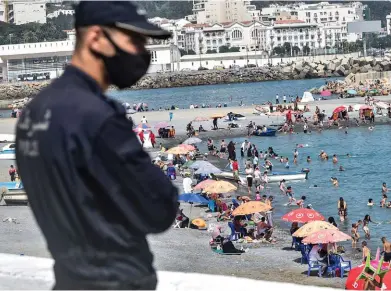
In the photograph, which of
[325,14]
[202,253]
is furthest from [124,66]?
[325,14]

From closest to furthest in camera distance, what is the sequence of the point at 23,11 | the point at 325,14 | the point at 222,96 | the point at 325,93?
the point at 325,93, the point at 222,96, the point at 23,11, the point at 325,14

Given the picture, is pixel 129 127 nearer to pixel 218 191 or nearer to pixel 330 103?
pixel 218 191

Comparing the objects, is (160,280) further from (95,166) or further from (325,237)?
(325,237)

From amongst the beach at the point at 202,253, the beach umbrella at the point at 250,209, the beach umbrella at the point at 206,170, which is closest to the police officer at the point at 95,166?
the beach at the point at 202,253

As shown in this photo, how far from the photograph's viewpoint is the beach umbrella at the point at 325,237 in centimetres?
1409

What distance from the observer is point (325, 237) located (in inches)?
561

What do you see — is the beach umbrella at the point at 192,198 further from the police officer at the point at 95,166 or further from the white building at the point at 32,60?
the white building at the point at 32,60

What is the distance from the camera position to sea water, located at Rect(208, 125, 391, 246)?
21750 millimetres

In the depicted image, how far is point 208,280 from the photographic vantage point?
3373 millimetres

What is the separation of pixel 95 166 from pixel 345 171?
30223mm

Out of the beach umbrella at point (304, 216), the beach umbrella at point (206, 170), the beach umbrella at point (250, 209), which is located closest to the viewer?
the beach umbrella at point (304, 216)

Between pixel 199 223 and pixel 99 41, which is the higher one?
→ pixel 99 41

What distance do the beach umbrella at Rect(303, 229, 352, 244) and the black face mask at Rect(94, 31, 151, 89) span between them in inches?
483

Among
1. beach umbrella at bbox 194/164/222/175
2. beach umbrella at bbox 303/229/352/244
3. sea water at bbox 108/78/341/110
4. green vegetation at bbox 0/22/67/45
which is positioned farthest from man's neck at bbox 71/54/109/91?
green vegetation at bbox 0/22/67/45
